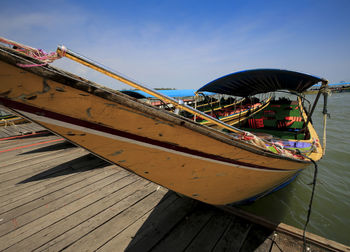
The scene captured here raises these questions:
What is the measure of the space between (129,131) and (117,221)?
1.68 meters

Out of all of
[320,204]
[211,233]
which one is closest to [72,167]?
[211,233]

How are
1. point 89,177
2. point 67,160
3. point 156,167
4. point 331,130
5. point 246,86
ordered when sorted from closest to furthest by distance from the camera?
point 156,167
point 89,177
point 67,160
point 246,86
point 331,130

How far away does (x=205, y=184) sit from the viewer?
1581 millimetres

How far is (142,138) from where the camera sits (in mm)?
1074

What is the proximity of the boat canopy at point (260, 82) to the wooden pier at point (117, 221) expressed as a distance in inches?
119

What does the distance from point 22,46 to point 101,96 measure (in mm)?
461

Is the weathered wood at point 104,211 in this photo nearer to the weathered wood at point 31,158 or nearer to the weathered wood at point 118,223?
the weathered wood at point 118,223

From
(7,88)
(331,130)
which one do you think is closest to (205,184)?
(7,88)

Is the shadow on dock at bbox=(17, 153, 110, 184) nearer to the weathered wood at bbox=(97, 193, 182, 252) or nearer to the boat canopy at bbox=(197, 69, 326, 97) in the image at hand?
the weathered wood at bbox=(97, 193, 182, 252)

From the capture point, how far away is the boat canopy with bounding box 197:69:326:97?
3.39m

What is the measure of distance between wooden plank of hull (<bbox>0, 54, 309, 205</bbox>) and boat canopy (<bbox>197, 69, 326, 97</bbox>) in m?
2.55

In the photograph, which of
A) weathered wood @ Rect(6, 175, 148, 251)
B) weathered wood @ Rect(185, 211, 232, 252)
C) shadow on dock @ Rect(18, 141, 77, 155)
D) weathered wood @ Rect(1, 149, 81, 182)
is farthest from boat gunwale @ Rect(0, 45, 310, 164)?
Answer: shadow on dock @ Rect(18, 141, 77, 155)

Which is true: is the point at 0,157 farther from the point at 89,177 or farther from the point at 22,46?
the point at 22,46

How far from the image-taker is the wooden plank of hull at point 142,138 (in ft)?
2.46
